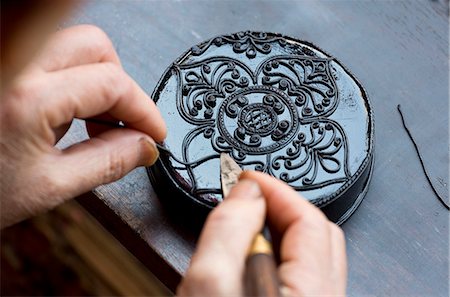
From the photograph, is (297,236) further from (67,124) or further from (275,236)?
(67,124)

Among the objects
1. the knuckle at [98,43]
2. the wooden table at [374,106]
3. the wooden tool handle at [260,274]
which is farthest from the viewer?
the wooden table at [374,106]

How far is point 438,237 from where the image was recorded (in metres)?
1.05

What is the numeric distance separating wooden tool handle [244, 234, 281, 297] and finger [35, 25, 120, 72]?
0.36 meters

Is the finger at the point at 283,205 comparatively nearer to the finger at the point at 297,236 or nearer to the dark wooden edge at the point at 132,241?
the finger at the point at 297,236

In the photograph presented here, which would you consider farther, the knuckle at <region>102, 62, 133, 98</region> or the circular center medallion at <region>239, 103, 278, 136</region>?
the circular center medallion at <region>239, 103, 278, 136</region>

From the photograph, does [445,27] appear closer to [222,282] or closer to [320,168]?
[320,168]

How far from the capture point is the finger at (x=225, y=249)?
0.70 m

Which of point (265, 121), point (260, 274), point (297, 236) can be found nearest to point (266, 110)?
point (265, 121)

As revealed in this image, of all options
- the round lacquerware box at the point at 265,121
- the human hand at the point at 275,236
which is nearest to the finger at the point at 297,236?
the human hand at the point at 275,236

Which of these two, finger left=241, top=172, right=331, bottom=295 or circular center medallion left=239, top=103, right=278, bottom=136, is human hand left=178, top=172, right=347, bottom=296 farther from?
circular center medallion left=239, top=103, right=278, bottom=136

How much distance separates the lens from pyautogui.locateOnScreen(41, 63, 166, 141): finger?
0.85 m

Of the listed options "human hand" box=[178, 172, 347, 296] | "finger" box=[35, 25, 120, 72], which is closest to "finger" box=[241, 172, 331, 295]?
"human hand" box=[178, 172, 347, 296]

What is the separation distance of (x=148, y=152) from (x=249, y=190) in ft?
0.68

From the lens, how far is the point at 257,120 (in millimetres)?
1041
